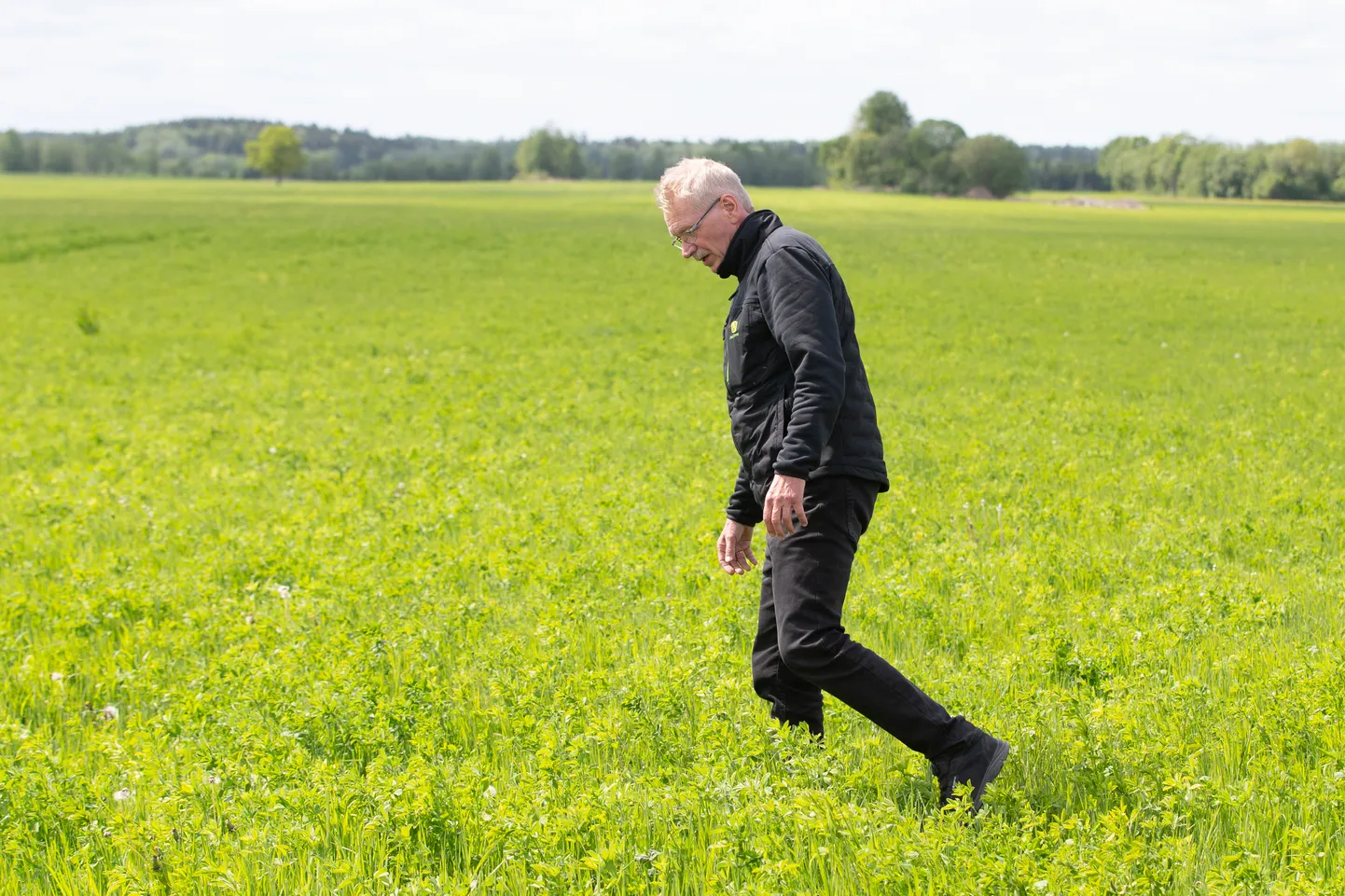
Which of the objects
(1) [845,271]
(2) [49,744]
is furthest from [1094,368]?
(1) [845,271]

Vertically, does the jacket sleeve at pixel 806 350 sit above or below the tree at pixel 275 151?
below

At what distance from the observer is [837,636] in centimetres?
465

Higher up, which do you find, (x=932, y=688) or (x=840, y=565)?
(x=840, y=565)

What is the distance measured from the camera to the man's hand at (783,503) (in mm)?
4473

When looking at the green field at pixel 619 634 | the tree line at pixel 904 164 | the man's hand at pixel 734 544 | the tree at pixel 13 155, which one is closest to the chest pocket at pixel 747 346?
the man's hand at pixel 734 544

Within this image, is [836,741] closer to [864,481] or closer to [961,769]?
[961,769]

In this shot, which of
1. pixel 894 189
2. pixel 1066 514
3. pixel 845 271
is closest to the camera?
pixel 1066 514

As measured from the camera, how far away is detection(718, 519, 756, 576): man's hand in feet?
17.4

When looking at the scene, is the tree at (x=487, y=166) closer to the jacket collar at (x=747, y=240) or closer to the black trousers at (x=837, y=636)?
the jacket collar at (x=747, y=240)

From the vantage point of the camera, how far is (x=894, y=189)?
145250 millimetres

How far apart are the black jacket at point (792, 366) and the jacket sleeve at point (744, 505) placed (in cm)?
7

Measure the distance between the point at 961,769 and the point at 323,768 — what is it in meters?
2.75

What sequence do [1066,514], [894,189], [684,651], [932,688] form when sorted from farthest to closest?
[894,189] < [1066,514] < [684,651] < [932,688]

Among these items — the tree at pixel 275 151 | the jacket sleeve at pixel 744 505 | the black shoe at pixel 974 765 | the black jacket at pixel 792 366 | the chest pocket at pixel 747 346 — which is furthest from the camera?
the tree at pixel 275 151
